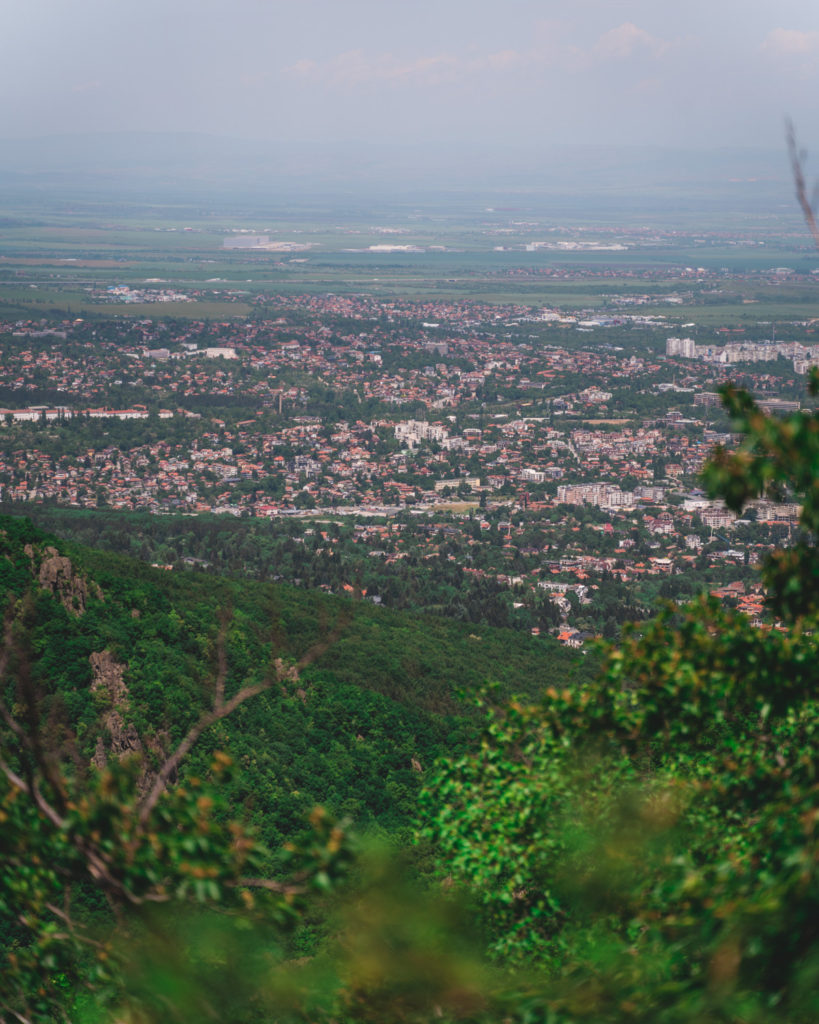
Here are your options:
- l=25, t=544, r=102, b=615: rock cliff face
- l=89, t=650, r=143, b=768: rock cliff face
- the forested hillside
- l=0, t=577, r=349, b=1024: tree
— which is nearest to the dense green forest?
l=0, t=577, r=349, b=1024: tree

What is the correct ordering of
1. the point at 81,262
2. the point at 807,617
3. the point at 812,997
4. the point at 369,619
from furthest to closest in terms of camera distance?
the point at 81,262 < the point at 369,619 < the point at 807,617 < the point at 812,997

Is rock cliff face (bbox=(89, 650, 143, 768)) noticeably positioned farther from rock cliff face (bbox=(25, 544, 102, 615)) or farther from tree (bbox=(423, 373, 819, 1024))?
tree (bbox=(423, 373, 819, 1024))

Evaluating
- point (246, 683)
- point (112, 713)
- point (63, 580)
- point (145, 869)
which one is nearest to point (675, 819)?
point (145, 869)

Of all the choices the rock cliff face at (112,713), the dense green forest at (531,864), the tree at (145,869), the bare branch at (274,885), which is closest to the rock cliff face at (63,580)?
the rock cliff face at (112,713)

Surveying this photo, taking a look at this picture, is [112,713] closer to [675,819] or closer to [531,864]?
[531,864]

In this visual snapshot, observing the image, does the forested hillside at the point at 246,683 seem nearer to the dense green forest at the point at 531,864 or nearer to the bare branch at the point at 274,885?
the dense green forest at the point at 531,864

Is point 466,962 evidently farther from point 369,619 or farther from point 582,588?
point 582,588

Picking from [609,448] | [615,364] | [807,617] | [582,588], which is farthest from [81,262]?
[807,617]
